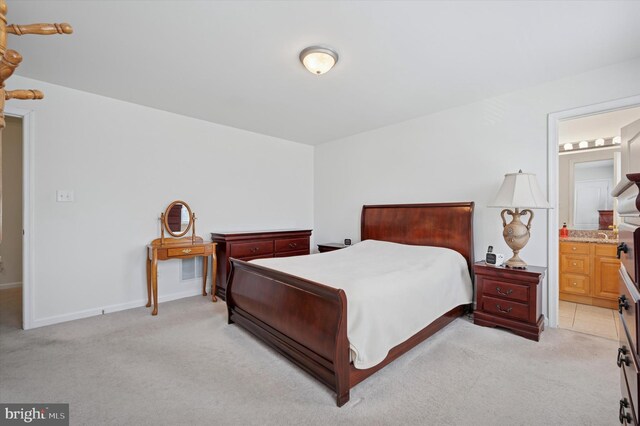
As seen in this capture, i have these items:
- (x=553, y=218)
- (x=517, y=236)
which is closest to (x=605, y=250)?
(x=553, y=218)

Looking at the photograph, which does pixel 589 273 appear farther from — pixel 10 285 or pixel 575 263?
pixel 10 285

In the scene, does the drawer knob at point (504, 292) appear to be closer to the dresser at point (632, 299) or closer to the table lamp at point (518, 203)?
the table lamp at point (518, 203)

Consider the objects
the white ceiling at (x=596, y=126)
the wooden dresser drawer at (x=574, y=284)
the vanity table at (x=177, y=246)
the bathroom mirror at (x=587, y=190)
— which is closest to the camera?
the white ceiling at (x=596, y=126)

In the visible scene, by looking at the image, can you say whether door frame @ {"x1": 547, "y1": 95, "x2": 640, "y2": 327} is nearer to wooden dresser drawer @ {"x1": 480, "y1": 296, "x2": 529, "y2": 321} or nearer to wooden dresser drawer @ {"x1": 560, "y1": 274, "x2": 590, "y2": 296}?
wooden dresser drawer @ {"x1": 480, "y1": 296, "x2": 529, "y2": 321}

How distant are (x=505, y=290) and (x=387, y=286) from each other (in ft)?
4.71

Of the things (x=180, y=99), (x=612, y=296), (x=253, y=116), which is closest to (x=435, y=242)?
(x=612, y=296)

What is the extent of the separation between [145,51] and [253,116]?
1625mm

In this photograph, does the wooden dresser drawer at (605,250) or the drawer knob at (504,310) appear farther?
the wooden dresser drawer at (605,250)

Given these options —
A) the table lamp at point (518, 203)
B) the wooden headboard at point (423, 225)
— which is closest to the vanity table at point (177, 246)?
the wooden headboard at point (423, 225)

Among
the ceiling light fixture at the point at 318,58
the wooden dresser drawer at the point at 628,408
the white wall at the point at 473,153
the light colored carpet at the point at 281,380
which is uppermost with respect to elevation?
the ceiling light fixture at the point at 318,58

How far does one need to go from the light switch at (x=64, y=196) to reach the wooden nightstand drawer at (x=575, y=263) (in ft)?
19.4

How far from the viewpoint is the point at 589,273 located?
3.60 metres

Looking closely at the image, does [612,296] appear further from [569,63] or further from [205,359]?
[205,359]

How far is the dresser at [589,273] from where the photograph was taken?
3449mm
